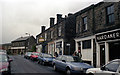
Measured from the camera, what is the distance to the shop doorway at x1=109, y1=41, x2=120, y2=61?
45.4 ft

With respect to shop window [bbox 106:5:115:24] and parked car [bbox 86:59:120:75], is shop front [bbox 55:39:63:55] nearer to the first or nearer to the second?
shop window [bbox 106:5:115:24]

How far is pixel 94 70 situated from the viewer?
25.8ft

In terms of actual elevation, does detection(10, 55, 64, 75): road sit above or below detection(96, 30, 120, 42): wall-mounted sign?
below

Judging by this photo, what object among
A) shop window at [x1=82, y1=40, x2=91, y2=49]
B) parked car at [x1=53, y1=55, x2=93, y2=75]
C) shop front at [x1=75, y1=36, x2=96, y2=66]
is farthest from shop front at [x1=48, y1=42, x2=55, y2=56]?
parked car at [x1=53, y1=55, x2=93, y2=75]

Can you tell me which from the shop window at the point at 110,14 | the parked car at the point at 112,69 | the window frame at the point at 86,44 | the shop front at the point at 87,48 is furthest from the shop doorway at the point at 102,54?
the parked car at the point at 112,69

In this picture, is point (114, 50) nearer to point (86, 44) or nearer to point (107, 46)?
point (107, 46)

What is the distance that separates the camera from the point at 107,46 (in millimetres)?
15047

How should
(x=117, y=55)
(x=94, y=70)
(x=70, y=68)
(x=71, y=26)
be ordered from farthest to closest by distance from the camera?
(x=71, y=26) < (x=117, y=55) < (x=70, y=68) < (x=94, y=70)

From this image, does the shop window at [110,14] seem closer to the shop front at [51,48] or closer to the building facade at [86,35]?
the building facade at [86,35]

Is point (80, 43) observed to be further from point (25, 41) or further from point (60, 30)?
point (25, 41)

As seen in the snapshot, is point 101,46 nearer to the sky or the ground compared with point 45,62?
nearer to the sky

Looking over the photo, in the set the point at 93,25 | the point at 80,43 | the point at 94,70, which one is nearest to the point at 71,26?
the point at 80,43

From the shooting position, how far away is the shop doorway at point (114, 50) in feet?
45.4

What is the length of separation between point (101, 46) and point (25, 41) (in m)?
63.5
